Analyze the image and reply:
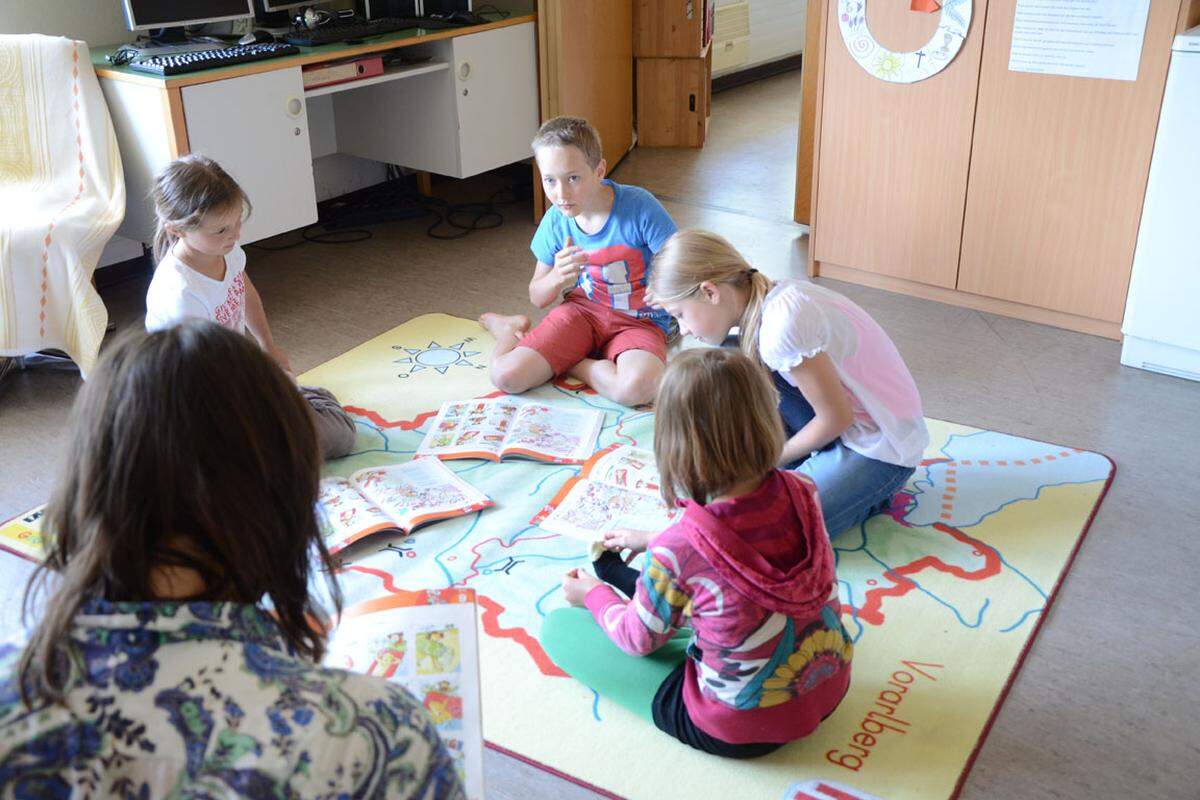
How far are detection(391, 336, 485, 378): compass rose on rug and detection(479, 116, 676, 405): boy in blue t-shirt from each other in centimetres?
10

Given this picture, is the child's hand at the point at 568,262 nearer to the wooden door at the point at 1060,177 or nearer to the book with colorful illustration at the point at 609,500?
the book with colorful illustration at the point at 609,500

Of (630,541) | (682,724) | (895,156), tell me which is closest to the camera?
(682,724)

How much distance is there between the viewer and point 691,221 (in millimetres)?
3939

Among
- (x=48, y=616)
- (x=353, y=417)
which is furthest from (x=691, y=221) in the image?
(x=48, y=616)

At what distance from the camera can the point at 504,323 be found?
2.98 metres

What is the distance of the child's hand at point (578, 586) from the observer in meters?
1.75

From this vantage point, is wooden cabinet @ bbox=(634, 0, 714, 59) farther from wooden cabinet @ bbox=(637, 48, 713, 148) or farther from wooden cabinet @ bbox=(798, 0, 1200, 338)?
wooden cabinet @ bbox=(798, 0, 1200, 338)

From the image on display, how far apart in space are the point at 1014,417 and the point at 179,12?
97.5 inches

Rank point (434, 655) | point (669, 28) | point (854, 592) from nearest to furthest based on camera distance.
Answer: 1. point (434, 655)
2. point (854, 592)
3. point (669, 28)

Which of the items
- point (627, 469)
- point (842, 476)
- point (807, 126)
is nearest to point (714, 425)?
point (842, 476)

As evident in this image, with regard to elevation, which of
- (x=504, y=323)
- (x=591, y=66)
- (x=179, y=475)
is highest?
(x=179, y=475)

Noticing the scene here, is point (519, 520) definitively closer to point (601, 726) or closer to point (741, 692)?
point (601, 726)

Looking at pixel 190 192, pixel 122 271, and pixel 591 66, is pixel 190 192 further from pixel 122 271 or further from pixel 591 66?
Answer: pixel 591 66

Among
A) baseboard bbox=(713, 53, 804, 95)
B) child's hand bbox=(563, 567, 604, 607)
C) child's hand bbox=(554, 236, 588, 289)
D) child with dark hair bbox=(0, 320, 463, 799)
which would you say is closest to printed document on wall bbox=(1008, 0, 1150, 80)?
child's hand bbox=(554, 236, 588, 289)
